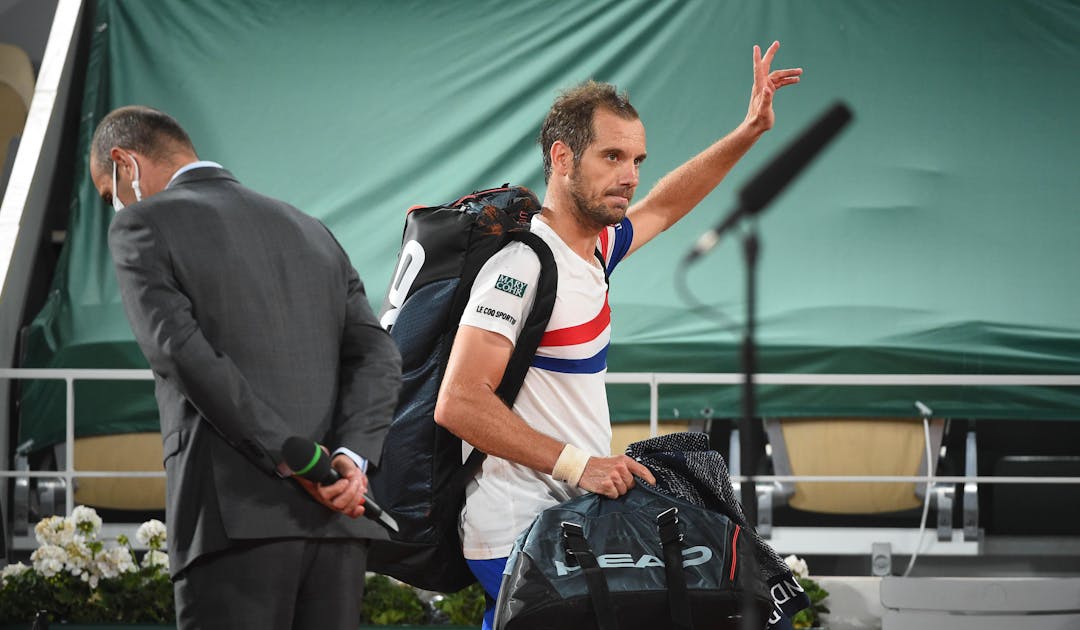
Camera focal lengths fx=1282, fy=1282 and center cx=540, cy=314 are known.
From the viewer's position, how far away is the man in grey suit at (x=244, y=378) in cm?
233

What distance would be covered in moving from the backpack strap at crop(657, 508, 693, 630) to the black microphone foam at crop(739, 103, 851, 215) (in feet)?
2.76

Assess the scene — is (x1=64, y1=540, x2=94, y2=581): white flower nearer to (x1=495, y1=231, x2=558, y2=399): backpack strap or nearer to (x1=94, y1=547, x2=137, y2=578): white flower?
(x1=94, y1=547, x2=137, y2=578): white flower

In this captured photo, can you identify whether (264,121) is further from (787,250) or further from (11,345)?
(787,250)

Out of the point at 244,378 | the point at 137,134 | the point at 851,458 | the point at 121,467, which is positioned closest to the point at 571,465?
the point at 244,378

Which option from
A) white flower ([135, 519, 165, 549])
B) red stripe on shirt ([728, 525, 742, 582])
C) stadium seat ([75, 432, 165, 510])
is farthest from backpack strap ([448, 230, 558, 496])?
stadium seat ([75, 432, 165, 510])

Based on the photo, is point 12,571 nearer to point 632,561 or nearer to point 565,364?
point 565,364

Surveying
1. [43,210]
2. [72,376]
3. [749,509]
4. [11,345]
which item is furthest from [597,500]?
[43,210]

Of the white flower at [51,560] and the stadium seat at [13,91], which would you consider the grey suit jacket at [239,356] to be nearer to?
the white flower at [51,560]

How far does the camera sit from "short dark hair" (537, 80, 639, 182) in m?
2.71

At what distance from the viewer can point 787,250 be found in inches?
244

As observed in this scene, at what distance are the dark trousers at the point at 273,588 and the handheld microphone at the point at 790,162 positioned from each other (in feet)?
3.78

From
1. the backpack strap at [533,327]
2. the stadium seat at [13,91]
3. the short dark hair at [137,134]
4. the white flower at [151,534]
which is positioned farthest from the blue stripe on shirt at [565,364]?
the stadium seat at [13,91]

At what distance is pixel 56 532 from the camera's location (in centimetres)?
495

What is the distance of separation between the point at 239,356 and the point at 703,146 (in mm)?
4541
